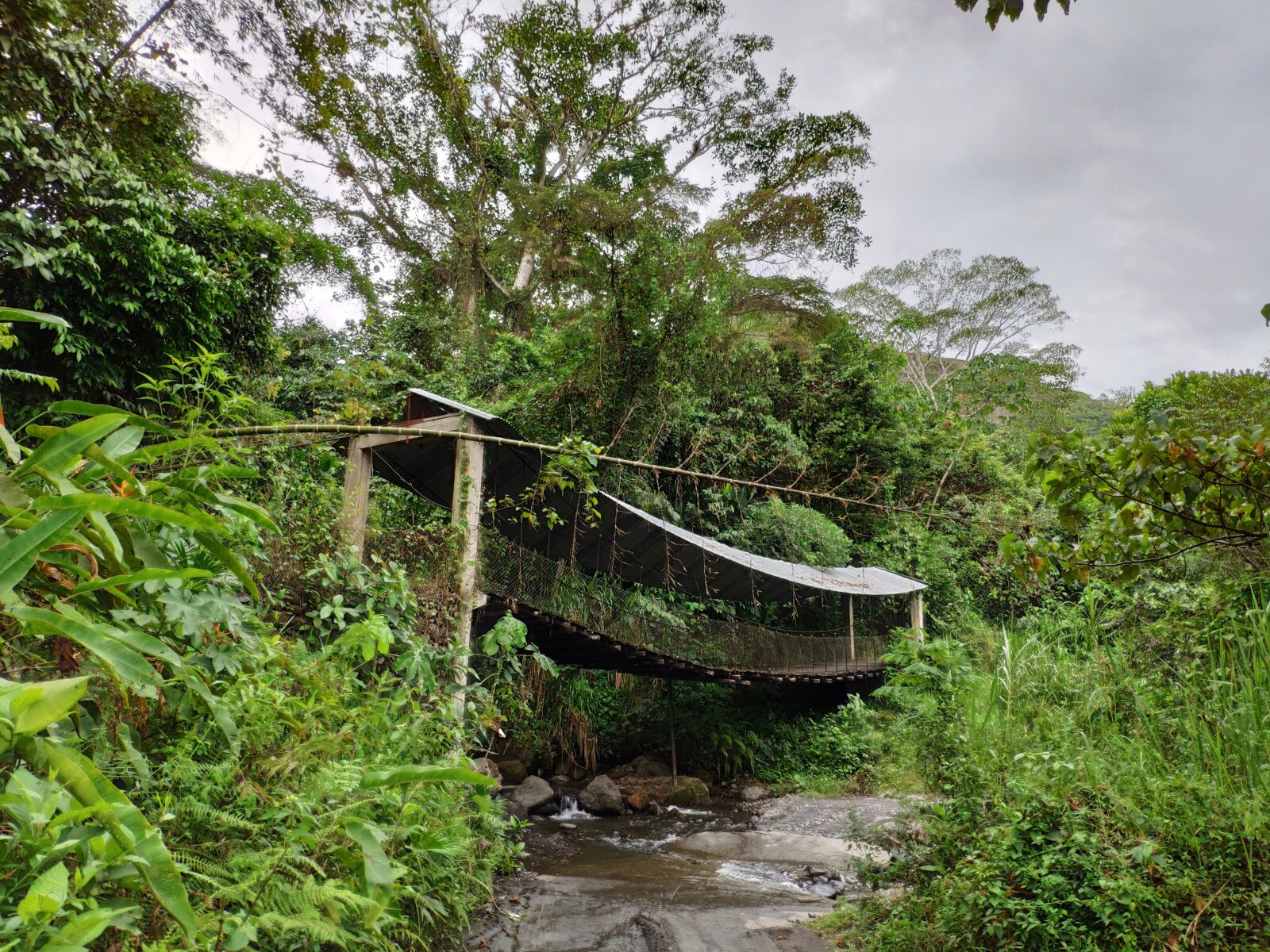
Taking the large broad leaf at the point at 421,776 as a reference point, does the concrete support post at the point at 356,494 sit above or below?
above

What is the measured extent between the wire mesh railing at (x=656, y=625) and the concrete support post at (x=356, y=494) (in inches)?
28.0

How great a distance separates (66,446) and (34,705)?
0.44 meters

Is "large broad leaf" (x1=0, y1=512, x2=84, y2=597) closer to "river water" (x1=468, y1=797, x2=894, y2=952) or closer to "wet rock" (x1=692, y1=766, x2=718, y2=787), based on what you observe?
"river water" (x1=468, y1=797, x2=894, y2=952)

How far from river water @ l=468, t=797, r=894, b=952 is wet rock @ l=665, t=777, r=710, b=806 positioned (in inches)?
10.3

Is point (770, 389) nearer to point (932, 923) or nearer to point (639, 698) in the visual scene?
point (639, 698)

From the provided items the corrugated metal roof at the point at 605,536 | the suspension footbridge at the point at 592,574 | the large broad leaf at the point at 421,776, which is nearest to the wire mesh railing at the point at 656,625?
the suspension footbridge at the point at 592,574

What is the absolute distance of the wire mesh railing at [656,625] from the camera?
4.44 m

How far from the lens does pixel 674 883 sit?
3.69m

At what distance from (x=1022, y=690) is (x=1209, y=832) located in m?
1.16

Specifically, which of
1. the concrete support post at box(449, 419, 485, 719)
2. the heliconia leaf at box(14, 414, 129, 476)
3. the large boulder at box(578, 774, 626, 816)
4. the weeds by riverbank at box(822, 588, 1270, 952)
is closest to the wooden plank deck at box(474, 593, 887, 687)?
the concrete support post at box(449, 419, 485, 719)

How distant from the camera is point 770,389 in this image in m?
9.40

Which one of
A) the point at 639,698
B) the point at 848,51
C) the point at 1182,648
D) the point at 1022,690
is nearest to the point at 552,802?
the point at 639,698

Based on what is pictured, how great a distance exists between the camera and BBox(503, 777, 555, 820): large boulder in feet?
17.4

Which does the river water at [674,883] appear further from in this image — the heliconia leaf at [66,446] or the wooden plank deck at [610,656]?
the heliconia leaf at [66,446]
